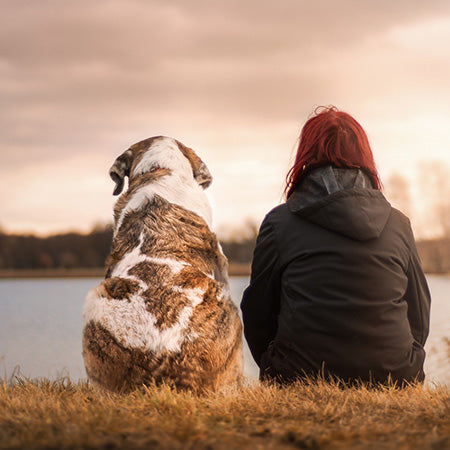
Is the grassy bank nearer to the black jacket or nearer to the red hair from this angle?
the black jacket

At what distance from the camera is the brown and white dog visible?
4199 mm

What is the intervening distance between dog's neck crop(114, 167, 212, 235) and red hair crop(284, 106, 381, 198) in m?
0.99

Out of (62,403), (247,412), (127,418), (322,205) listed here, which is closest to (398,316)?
(322,205)

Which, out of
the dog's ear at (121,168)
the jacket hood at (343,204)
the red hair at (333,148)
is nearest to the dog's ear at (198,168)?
the dog's ear at (121,168)

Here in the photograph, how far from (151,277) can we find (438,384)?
2567mm

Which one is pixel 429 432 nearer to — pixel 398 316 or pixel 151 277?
pixel 398 316

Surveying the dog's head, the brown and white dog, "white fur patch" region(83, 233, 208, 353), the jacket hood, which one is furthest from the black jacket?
the dog's head

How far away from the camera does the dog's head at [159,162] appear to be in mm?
5832

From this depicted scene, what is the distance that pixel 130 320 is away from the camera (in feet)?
14.0

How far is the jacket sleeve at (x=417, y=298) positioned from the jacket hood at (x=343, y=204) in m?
0.56

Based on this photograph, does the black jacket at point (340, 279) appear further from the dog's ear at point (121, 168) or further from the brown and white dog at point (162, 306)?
the dog's ear at point (121, 168)

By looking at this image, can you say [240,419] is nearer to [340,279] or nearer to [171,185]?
[340,279]

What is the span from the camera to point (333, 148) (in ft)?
15.8

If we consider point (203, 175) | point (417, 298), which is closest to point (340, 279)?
point (417, 298)
